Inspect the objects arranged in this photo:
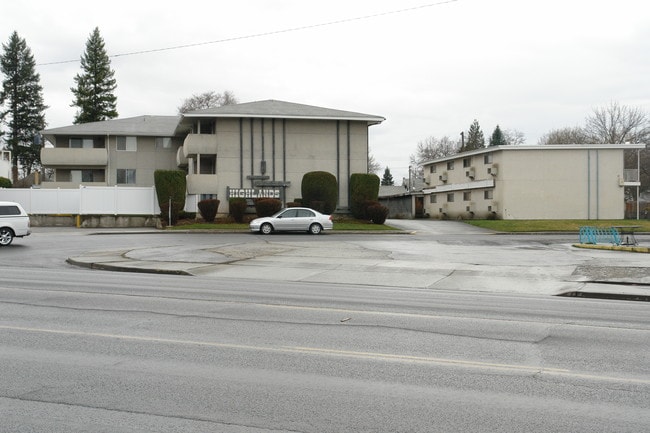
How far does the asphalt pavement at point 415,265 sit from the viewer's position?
15953 millimetres

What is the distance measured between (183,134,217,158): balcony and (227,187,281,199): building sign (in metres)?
3.27

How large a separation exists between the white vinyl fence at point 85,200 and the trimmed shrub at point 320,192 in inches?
430

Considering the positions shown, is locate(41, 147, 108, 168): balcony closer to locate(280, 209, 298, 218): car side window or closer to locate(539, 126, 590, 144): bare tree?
locate(280, 209, 298, 218): car side window

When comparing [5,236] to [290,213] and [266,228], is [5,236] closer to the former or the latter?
[266,228]

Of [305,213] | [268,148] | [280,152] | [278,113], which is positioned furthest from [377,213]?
[278,113]

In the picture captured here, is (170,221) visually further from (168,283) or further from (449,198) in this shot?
(449,198)

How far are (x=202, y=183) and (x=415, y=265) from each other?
27043 mm

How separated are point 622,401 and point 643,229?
137 feet

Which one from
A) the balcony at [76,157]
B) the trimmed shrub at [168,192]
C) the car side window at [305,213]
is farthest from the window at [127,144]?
the car side window at [305,213]

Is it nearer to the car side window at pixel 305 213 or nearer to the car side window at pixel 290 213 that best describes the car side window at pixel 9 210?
the car side window at pixel 290 213

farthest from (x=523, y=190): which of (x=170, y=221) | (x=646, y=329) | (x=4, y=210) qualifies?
(x=646, y=329)

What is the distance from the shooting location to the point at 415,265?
19766mm

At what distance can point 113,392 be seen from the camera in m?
5.60

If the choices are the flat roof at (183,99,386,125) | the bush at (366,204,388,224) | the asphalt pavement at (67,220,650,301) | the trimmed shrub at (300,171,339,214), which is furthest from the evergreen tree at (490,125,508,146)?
the asphalt pavement at (67,220,650,301)
